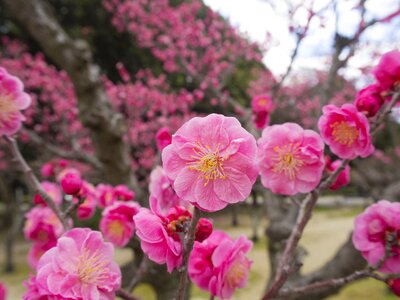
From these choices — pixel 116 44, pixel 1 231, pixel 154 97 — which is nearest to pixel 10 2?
pixel 154 97

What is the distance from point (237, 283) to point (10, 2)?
7.34ft

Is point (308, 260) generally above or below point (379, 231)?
below

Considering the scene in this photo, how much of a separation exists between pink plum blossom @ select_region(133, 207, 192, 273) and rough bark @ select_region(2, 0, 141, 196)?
1.69 meters

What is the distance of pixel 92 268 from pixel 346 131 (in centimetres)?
58

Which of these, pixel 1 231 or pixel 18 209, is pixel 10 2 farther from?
pixel 1 231

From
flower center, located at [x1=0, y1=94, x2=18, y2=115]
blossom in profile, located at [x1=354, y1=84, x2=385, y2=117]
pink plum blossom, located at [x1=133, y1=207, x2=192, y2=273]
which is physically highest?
flower center, located at [x1=0, y1=94, x2=18, y2=115]

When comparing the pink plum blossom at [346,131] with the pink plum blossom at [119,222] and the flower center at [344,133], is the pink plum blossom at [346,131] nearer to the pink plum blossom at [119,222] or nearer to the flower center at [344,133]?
the flower center at [344,133]

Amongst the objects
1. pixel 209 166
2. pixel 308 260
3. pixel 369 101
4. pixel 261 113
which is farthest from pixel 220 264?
pixel 308 260

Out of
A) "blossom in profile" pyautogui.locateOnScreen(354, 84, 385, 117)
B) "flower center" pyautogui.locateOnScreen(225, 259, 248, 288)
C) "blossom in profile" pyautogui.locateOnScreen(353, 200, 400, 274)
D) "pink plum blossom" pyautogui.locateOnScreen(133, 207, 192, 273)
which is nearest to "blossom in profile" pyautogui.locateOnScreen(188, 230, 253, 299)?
"flower center" pyautogui.locateOnScreen(225, 259, 248, 288)

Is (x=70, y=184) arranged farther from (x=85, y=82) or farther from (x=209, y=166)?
(x=85, y=82)

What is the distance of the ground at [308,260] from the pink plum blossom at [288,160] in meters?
1.77

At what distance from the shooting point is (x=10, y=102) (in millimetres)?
864

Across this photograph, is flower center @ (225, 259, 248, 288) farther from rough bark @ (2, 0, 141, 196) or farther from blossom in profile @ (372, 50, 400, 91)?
rough bark @ (2, 0, 141, 196)

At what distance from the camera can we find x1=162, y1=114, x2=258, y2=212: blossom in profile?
531 mm
